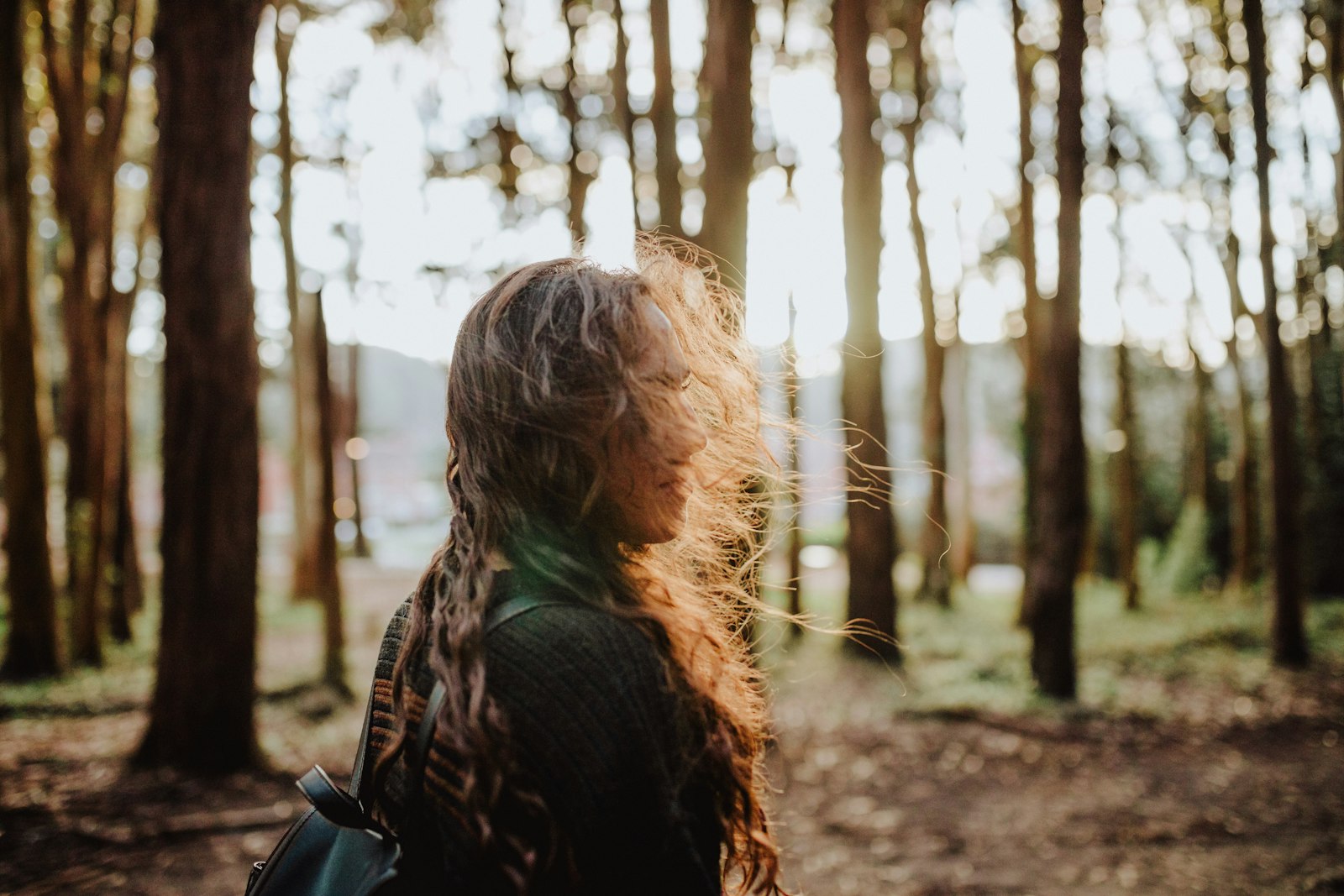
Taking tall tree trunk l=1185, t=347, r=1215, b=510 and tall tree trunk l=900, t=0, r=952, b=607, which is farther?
tall tree trunk l=1185, t=347, r=1215, b=510

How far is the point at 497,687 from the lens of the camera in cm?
117

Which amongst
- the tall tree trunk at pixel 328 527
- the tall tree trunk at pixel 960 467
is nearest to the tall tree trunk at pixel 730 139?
the tall tree trunk at pixel 328 527

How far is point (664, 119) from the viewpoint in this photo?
9.21m

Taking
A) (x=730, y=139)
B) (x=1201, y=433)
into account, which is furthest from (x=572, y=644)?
(x=1201, y=433)

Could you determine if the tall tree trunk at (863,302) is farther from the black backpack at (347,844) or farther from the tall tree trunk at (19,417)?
the black backpack at (347,844)

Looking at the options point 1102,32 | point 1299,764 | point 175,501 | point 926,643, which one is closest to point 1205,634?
point 926,643

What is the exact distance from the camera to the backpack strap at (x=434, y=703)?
46.6 inches

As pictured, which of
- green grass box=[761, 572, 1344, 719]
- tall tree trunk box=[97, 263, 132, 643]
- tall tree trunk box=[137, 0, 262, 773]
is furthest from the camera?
tall tree trunk box=[97, 263, 132, 643]

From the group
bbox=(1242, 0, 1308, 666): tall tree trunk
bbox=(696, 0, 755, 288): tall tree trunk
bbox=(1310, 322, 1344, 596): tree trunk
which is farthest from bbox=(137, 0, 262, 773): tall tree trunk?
bbox=(1310, 322, 1344, 596): tree trunk

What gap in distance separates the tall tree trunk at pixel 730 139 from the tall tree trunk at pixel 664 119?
0.74 m

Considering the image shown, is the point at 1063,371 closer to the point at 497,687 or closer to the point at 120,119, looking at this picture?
the point at 497,687

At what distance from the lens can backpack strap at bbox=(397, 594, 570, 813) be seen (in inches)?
46.6

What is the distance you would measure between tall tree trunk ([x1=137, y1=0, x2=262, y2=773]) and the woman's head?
18.1 feet

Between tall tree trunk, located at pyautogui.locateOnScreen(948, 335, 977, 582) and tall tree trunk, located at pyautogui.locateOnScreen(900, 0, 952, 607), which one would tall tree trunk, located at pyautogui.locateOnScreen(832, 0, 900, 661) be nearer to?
tall tree trunk, located at pyautogui.locateOnScreen(900, 0, 952, 607)
